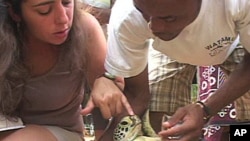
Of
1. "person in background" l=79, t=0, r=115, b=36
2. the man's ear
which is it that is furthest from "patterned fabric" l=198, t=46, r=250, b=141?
the man's ear

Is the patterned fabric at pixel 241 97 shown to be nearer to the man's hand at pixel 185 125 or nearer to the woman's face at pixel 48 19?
the man's hand at pixel 185 125

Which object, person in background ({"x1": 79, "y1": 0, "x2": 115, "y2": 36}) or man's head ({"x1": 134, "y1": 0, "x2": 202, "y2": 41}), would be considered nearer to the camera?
man's head ({"x1": 134, "y1": 0, "x2": 202, "y2": 41})

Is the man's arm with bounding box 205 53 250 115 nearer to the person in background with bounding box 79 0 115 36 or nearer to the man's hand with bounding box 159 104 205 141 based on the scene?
the man's hand with bounding box 159 104 205 141

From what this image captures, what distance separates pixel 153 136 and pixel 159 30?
0.26 m

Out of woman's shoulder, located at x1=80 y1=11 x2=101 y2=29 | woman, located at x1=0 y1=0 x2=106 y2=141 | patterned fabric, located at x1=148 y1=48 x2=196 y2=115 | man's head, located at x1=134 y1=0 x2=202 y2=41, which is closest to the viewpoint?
man's head, located at x1=134 y1=0 x2=202 y2=41

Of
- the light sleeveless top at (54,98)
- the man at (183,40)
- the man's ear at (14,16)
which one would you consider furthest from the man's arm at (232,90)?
the man's ear at (14,16)

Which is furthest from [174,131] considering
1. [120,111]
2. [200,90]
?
[200,90]

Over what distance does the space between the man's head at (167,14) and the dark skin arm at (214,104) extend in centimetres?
14

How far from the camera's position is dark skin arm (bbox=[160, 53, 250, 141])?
965 millimetres

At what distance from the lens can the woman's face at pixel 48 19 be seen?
101 cm

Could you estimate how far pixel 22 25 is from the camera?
3.50 feet

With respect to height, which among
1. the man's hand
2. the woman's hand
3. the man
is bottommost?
the man's hand

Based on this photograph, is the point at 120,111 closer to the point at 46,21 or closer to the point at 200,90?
the point at 46,21

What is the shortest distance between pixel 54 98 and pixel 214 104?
0.31 m
